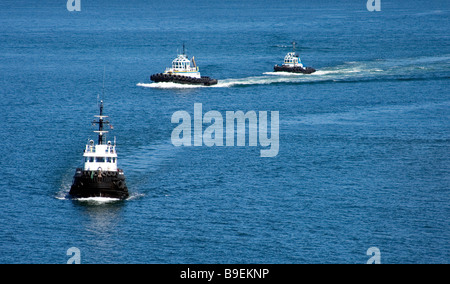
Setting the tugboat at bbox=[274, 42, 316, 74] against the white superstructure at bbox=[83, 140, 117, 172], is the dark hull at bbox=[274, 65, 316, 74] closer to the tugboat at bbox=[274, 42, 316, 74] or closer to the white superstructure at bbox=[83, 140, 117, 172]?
the tugboat at bbox=[274, 42, 316, 74]

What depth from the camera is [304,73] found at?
503 ft

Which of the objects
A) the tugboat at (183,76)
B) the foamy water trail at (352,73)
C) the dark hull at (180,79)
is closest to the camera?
the dark hull at (180,79)

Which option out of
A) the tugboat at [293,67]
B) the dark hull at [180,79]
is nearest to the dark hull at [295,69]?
the tugboat at [293,67]

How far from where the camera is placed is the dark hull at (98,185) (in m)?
72.6

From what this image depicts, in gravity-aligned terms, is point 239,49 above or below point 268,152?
above

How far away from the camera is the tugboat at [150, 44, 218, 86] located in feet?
465

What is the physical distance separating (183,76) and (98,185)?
237 feet

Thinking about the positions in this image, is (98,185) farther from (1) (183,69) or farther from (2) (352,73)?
(2) (352,73)

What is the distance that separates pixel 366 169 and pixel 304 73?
68629 millimetres

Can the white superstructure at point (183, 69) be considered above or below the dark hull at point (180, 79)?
above

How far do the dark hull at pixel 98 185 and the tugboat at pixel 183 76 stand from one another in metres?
69.5

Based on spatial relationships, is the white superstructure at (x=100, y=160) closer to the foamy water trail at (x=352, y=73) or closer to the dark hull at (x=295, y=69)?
the foamy water trail at (x=352, y=73)

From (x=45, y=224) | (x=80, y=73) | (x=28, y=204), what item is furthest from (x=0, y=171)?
(x=80, y=73)
